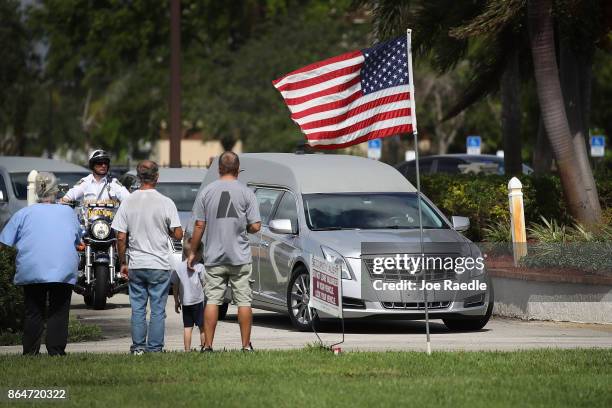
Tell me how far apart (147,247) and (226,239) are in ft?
2.27

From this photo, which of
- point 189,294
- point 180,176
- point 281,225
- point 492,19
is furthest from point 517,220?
point 180,176

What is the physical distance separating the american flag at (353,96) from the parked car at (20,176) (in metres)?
10.1

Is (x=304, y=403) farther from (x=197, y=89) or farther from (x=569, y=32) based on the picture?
(x=197, y=89)

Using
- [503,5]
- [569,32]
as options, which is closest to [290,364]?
[503,5]

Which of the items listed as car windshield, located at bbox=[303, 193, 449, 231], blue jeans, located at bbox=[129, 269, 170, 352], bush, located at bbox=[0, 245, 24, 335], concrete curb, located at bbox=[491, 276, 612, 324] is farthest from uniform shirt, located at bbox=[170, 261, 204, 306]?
concrete curb, located at bbox=[491, 276, 612, 324]

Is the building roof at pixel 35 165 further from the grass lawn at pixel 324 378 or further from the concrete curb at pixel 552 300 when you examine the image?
the grass lawn at pixel 324 378

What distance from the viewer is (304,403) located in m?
9.61

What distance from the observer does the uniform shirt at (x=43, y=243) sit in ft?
40.7

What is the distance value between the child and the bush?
2434mm

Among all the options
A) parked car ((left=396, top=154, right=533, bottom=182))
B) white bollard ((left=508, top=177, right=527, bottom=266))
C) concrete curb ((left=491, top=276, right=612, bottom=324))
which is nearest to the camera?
concrete curb ((left=491, top=276, right=612, bottom=324))

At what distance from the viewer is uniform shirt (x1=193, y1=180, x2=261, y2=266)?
12828mm

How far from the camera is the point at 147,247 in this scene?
12602 millimetres

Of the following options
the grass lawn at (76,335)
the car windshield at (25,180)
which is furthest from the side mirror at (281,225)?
the car windshield at (25,180)

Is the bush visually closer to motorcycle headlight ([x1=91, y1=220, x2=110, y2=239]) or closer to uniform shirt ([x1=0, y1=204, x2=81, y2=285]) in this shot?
uniform shirt ([x1=0, y1=204, x2=81, y2=285])
